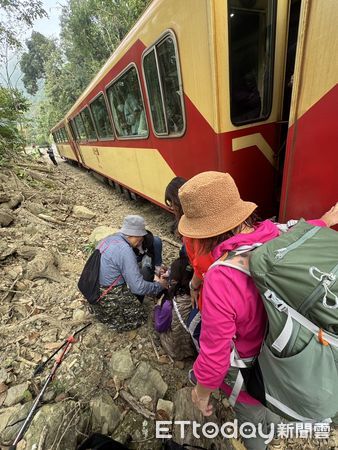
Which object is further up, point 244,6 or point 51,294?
point 244,6

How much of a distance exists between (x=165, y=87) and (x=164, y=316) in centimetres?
251

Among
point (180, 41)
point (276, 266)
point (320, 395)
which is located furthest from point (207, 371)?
point (180, 41)

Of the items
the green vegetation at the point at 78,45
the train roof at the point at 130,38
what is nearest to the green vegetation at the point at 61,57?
the green vegetation at the point at 78,45

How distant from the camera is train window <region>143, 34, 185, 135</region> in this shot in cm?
261

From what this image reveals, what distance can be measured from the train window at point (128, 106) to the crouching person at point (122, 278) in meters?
2.00

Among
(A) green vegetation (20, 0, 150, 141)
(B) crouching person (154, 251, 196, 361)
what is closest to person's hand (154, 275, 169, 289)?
(B) crouching person (154, 251, 196, 361)

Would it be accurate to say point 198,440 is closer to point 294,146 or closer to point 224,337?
point 224,337

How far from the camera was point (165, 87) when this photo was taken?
9.34ft

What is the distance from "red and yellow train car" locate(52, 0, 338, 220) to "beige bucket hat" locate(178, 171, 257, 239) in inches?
37.3

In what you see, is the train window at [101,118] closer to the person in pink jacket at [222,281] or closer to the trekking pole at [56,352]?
the trekking pole at [56,352]

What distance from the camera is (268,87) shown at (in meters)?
2.43

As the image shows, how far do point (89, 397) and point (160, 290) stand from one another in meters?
1.04

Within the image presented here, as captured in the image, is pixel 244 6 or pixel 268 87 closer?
pixel 244 6

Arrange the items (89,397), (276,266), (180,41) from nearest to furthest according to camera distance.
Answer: (276,266), (89,397), (180,41)
